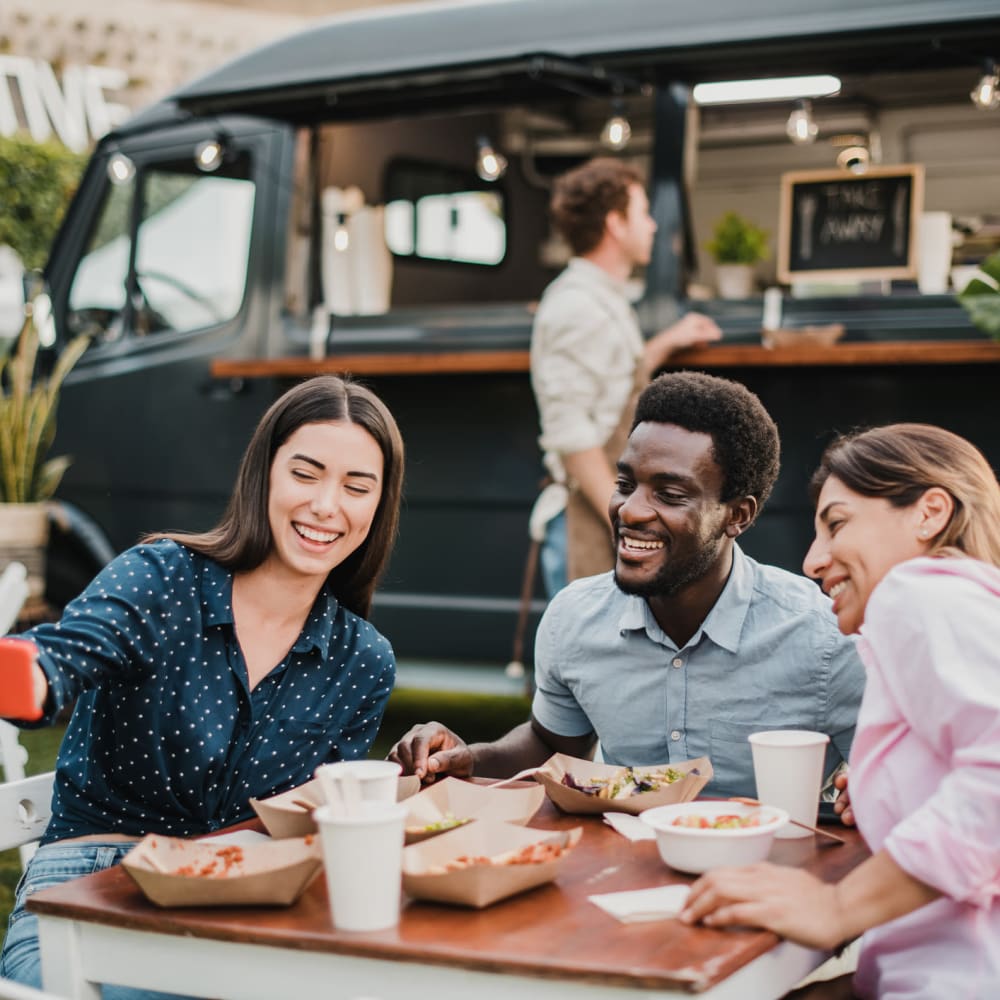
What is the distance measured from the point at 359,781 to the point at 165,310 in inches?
186

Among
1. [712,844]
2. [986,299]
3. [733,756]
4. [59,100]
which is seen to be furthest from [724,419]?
[59,100]

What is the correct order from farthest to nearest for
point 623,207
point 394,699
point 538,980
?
point 394,699 < point 623,207 < point 538,980

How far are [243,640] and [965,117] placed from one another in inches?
183

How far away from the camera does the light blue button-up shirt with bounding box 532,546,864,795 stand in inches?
99.7

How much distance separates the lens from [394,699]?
6.88m

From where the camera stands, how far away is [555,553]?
5.06 meters

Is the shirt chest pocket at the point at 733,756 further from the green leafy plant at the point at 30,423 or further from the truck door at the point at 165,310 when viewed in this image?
the green leafy plant at the point at 30,423

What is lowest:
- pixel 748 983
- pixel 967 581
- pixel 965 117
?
pixel 748 983

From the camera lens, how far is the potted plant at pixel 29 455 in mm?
6328

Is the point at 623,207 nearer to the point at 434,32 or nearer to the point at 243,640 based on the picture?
the point at 434,32

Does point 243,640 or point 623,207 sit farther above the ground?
point 623,207

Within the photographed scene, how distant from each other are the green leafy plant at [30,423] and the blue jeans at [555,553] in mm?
2418

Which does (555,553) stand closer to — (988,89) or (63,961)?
(988,89)

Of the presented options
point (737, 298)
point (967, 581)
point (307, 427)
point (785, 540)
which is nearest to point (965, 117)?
point (737, 298)
